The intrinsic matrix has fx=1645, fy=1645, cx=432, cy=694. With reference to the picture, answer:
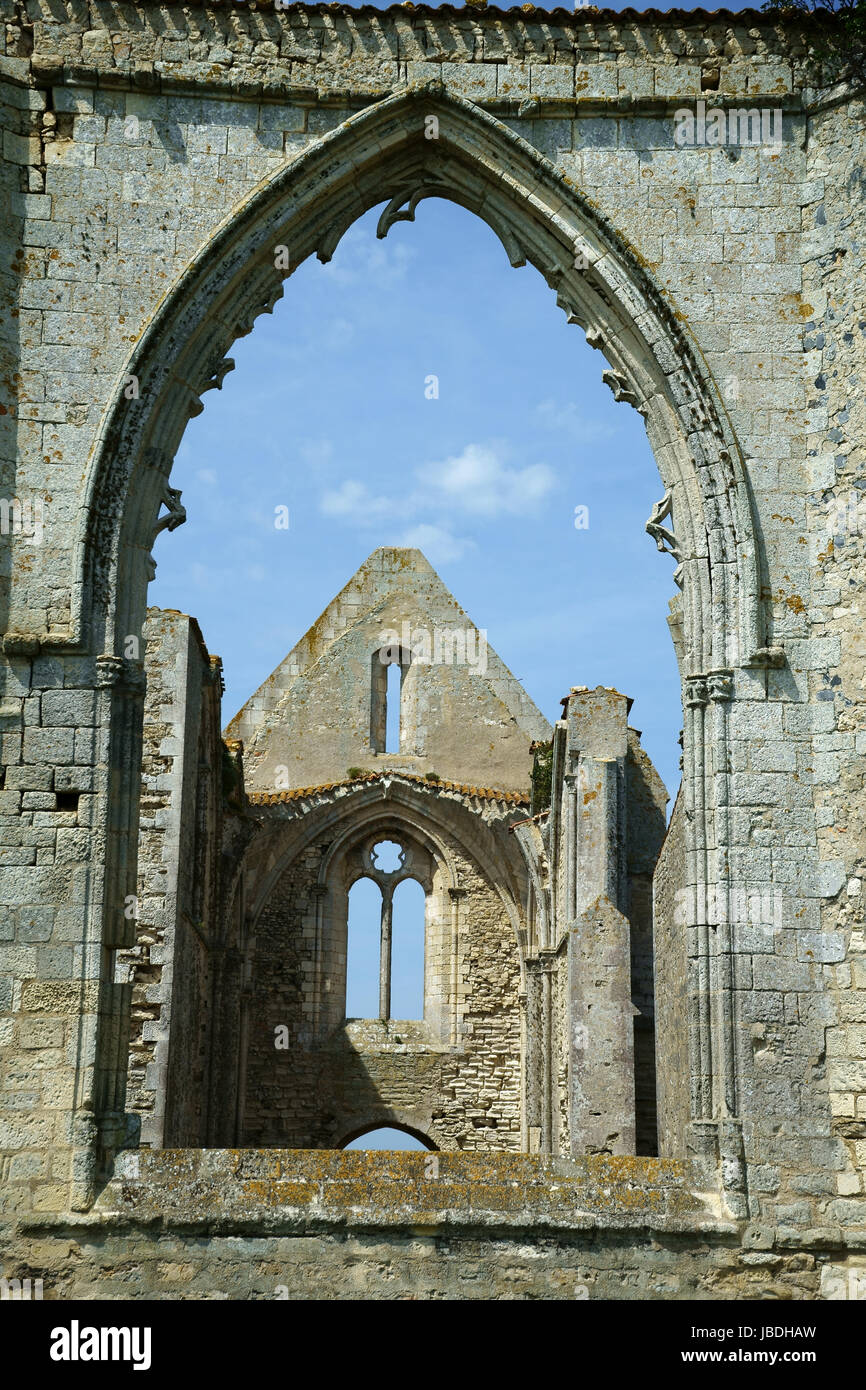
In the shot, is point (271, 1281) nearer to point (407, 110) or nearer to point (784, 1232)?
point (784, 1232)

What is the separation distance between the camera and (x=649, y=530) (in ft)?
29.2

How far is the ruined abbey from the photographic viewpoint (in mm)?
7824

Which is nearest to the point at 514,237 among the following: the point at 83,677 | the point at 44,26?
the point at 44,26

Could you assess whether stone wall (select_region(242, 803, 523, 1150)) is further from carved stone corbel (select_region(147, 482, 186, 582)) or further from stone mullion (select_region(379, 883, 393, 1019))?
carved stone corbel (select_region(147, 482, 186, 582))

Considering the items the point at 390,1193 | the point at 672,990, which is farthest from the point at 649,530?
the point at 390,1193

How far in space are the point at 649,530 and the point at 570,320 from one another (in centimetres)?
127

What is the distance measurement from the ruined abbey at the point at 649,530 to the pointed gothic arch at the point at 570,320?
0.02m

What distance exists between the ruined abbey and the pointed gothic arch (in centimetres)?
2

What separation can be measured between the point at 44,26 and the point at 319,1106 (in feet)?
41.1

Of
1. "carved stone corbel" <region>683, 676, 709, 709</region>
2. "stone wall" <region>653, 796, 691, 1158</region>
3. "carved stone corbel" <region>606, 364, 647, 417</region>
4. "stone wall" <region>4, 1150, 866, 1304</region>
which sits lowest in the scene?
"stone wall" <region>4, 1150, 866, 1304</region>

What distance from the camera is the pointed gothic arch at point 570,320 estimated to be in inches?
329

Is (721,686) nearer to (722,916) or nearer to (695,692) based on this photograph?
(695,692)

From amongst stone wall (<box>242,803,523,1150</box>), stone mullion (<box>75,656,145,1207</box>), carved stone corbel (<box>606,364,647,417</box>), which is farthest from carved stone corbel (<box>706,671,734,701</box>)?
stone wall (<box>242,803,523,1150</box>)

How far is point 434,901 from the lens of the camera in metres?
19.3
